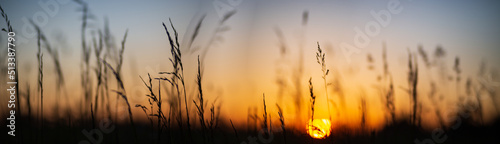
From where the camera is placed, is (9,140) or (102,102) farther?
(102,102)

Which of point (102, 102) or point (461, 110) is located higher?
point (102, 102)

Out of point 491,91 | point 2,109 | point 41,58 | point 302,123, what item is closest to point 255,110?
point 302,123

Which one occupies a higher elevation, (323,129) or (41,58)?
(41,58)

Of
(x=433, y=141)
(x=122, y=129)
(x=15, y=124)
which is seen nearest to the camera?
(x=15, y=124)

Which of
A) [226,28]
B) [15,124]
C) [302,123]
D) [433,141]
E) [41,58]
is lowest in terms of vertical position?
[433,141]

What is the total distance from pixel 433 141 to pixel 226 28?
1937mm

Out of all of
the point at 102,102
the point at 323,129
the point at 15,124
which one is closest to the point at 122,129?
the point at 102,102

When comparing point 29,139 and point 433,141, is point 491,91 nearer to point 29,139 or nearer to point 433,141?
point 433,141

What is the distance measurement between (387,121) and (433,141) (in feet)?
1.24

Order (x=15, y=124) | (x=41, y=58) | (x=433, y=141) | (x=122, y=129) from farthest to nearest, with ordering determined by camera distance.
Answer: (x=122, y=129) < (x=433, y=141) < (x=15, y=124) < (x=41, y=58)

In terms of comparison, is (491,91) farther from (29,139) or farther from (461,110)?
(29,139)

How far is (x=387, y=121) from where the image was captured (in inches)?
114

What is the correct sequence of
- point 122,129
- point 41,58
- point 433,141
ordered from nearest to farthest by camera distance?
point 41,58
point 433,141
point 122,129

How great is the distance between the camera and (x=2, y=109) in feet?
8.29
